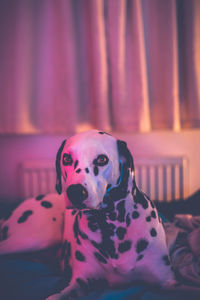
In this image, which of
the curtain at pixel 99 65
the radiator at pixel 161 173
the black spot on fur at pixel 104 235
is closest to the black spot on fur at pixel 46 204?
the black spot on fur at pixel 104 235

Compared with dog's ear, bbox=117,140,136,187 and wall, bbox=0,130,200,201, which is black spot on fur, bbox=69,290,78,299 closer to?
dog's ear, bbox=117,140,136,187

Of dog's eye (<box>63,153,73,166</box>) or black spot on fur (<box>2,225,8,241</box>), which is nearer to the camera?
dog's eye (<box>63,153,73,166</box>)

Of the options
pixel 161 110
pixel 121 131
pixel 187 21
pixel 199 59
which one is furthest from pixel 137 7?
pixel 121 131

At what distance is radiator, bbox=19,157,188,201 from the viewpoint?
227cm

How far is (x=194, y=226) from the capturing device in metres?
1.54

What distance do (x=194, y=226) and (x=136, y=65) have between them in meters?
1.36

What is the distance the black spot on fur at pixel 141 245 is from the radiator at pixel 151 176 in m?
1.18

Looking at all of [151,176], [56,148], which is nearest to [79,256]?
[151,176]

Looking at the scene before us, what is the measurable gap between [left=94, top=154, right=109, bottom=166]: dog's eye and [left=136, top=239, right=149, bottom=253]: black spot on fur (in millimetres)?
388

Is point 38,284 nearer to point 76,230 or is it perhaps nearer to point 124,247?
point 76,230

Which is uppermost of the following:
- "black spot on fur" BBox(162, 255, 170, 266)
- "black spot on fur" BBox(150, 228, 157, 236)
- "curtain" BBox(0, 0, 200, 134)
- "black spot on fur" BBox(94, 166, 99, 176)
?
"curtain" BBox(0, 0, 200, 134)

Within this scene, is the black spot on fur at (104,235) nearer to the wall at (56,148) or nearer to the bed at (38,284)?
the bed at (38,284)

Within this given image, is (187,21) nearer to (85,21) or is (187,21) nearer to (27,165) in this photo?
(85,21)

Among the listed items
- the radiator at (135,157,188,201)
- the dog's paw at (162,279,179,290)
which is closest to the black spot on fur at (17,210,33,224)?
the dog's paw at (162,279,179,290)
